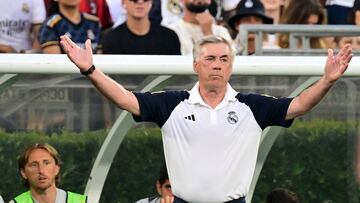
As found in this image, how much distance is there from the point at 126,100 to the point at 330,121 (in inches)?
97.0

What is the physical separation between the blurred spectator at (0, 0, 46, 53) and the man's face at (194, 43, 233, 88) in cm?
377

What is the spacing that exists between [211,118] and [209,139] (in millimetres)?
106

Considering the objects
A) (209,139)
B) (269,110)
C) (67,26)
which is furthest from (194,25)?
(209,139)

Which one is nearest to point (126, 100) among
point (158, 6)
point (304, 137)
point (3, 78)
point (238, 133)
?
point (238, 133)

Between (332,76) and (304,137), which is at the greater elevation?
(332,76)

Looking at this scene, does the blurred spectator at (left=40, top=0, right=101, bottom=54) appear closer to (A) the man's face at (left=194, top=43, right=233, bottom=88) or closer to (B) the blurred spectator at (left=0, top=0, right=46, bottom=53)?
(B) the blurred spectator at (left=0, top=0, right=46, bottom=53)

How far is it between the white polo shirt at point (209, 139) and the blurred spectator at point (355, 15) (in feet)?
14.8

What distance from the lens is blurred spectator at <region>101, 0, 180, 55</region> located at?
390 inches

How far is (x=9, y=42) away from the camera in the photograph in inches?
400

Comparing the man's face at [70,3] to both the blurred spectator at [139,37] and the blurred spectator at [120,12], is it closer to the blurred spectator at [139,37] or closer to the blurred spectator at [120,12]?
the blurred spectator at [139,37]

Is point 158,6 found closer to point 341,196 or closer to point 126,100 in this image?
point 341,196

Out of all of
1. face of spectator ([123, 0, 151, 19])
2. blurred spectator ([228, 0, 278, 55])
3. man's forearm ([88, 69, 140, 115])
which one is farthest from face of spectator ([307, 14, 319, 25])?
man's forearm ([88, 69, 140, 115])

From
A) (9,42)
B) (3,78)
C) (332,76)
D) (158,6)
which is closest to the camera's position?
(332,76)

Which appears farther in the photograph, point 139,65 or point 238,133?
point 139,65
